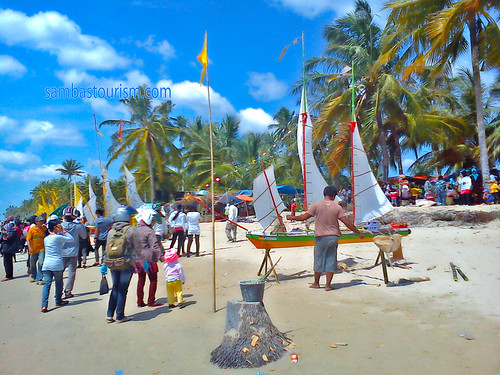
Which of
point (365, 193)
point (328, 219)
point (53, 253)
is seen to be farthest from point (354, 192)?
point (53, 253)

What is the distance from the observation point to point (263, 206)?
10.7 meters

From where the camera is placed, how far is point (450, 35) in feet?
49.0

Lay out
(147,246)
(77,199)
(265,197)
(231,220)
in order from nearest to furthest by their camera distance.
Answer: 1. (147,246)
2. (265,197)
3. (231,220)
4. (77,199)

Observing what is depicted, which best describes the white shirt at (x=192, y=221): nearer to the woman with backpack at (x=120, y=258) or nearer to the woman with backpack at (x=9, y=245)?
the woman with backpack at (x=9, y=245)

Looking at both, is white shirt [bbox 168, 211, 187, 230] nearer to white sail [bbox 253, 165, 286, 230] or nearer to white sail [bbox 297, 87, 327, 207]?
white sail [bbox 253, 165, 286, 230]

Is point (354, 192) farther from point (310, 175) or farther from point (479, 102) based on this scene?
point (479, 102)

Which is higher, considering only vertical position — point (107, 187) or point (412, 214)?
point (107, 187)

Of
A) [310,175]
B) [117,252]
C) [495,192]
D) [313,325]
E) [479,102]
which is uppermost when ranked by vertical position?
[479,102]

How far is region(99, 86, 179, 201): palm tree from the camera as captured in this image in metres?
34.9

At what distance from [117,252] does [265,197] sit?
5.26 meters

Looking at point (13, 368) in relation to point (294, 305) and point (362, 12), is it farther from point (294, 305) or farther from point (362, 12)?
point (362, 12)

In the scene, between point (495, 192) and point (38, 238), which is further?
point (495, 192)

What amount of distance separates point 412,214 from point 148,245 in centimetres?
1051

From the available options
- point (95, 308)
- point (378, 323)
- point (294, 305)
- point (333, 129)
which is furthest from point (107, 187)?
point (378, 323)
